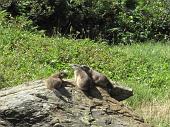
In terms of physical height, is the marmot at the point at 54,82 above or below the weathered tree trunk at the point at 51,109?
above

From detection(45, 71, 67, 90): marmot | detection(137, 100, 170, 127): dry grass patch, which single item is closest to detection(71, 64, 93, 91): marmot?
detection(45, 71, 67, 90): marmot

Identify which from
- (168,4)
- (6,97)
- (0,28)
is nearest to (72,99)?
(6,97)

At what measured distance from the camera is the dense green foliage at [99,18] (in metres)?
16.2

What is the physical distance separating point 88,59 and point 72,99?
5686 mm

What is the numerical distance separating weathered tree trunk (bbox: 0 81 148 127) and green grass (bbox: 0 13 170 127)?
2.86 metres

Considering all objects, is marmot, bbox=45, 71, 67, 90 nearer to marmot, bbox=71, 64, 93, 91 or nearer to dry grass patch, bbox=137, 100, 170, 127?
marmot, bbox=71, 64, 93, 91

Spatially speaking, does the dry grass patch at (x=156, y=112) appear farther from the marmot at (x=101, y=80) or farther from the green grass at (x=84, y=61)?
the marmot at (x=101, y=80)

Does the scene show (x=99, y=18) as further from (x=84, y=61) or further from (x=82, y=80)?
(x=82, y=80)

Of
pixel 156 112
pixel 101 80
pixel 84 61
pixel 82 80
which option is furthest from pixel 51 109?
pixel 84 61

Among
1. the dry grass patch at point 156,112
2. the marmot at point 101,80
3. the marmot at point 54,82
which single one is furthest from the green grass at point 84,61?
the marmot at point 54,82

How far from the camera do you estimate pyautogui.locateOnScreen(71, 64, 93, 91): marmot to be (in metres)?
7.24

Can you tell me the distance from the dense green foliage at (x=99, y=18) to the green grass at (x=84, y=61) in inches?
60.9

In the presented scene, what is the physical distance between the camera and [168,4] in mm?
18969

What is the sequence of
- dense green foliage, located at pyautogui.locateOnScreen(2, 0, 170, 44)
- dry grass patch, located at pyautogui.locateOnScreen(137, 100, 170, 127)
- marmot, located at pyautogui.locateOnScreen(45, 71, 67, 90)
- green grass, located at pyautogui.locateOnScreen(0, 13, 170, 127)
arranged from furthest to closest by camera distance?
dense green foliage, located at pyautogui.locateOnScreen(2, 0, 170, 44), green grass, located at pyautogui.locateOnScreen(0, 13, 170, 127), dry grass patch, located at pyautogui.locateOnScreen(137, 100, 170, 127), marmot, located at pyautogui.locateOnScreen(45, 71, 67, 90)
